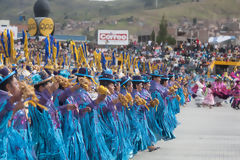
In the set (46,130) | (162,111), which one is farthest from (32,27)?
(46,130)

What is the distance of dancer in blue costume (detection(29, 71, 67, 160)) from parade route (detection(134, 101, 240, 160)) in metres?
3.12

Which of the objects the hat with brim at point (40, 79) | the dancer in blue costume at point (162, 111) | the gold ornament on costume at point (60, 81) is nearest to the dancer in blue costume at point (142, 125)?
the dancer in blue costume at point (162, 111)

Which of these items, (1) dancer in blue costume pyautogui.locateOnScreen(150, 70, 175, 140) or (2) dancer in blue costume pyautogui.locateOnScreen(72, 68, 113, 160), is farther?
(1) dancer in blue costume pyautogui.locateOnScreen(150, 70, 175, 140)

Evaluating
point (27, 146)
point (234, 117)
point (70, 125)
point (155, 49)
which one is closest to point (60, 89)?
point (70, 125)

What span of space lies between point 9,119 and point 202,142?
7046mm

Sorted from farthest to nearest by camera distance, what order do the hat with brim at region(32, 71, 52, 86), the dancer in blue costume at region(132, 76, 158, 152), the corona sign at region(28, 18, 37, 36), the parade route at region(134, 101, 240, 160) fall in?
the corona sign at region(28, 18, 37, 36)
the parade route at region(134, 101, 240, 160)
the dancer in blue costume at region(132, 76, 158, 152)
the hat with brim at region(32, 71, 52, 86)

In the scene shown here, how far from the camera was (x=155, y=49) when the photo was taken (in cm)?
5662

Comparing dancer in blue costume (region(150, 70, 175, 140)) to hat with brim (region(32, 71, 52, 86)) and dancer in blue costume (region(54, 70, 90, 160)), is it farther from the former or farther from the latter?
hat with brim (region(32, 71, 52, 86))

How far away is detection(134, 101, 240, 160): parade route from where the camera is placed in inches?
382

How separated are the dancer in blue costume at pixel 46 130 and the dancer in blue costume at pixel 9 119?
72cm

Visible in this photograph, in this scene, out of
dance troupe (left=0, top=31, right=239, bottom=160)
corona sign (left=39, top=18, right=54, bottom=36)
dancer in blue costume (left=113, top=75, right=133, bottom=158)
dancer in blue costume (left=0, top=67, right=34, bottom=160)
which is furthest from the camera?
corona sign (left=39, top=18, right=54, bottom=36)

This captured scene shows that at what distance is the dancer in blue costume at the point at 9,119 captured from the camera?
5.25 metres

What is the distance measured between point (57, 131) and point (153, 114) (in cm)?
449

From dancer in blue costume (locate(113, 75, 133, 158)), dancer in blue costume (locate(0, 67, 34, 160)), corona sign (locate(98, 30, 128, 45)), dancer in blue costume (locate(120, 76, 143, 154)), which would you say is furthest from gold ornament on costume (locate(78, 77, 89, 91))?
corona sign (locate(98, 30, 128, 45))
